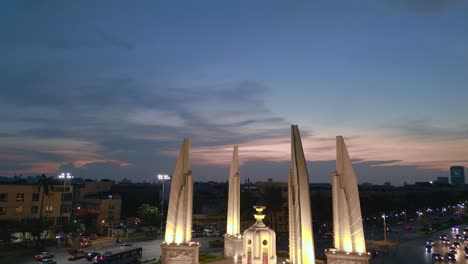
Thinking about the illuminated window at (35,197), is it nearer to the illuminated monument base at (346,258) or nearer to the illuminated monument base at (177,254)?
the illuminated monument base at (177,254)

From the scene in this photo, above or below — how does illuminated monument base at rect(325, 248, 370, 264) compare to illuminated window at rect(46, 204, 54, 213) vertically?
below

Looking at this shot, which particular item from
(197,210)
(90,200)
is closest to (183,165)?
(90,200)

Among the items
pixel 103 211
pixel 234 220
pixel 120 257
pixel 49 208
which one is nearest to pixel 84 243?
pixel 49 208

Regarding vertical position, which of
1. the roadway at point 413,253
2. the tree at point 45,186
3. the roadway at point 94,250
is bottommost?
the roadway at point 413,253

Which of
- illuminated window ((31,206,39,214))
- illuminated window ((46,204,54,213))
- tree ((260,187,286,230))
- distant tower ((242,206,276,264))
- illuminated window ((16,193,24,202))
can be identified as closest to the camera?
distant tower ((242,206,276,264))

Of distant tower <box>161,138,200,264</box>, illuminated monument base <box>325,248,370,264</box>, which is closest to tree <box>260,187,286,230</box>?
distant tower <box>161,138,200,264</box>

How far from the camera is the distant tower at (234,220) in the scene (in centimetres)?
2578

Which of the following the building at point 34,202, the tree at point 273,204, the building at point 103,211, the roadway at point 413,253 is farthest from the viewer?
the tree at point 273,204

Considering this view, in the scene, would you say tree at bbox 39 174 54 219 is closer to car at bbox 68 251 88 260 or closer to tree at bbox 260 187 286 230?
car at bbox 68 251 88 260

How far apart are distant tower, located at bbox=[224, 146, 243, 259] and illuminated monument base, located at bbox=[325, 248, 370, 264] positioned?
1038 cm

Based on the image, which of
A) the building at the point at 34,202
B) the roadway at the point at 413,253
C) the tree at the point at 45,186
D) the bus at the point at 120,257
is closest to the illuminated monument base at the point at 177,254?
the bus at the point at 120,257

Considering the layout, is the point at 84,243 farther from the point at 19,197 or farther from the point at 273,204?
the point at 273,204

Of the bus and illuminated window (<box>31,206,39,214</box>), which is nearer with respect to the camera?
the bus

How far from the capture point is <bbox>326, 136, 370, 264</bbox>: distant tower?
16375 mm
